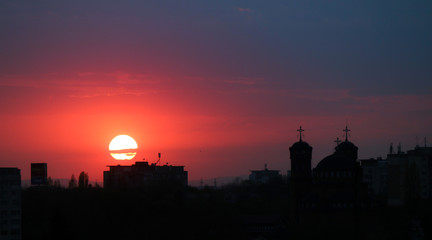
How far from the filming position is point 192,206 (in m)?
111

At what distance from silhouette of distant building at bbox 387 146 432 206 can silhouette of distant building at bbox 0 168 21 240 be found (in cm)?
4673

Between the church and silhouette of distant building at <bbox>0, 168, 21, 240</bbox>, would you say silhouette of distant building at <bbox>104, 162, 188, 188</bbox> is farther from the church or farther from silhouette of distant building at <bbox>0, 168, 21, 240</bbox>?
silhouette of distant building at <bbox>0, 168, 21, 240</bbox>

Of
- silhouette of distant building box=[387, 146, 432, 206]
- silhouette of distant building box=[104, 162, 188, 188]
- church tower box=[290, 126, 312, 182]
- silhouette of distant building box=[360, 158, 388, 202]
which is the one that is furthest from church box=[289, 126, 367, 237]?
silhouette of distant building box=[104, 162, 188, 188]

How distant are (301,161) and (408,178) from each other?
1777 cm

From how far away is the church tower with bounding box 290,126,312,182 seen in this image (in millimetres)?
98938

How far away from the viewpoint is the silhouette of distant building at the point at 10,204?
3221 inches

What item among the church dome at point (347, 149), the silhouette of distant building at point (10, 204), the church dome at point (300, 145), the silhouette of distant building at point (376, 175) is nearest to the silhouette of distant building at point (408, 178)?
the silhouette of distant building at point (376, 175)

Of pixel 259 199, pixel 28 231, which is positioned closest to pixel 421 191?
pixel 259 199

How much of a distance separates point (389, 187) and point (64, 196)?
139ft

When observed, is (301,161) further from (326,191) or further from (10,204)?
(10,204)

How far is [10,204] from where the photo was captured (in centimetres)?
8338

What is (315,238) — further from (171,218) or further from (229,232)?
(171,218)

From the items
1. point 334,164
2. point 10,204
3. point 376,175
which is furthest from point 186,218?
point 376,175

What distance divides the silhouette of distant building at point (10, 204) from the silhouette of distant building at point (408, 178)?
4673cm
